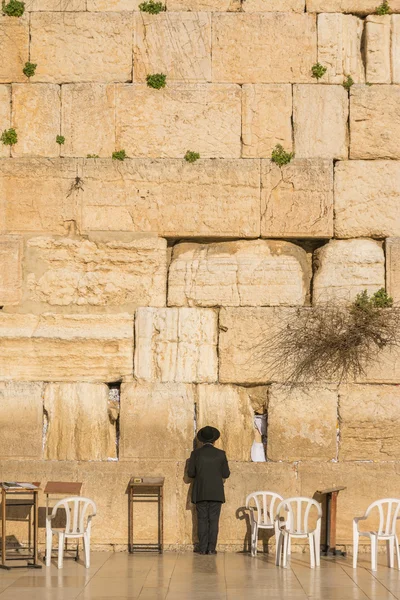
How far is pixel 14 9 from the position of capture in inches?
455

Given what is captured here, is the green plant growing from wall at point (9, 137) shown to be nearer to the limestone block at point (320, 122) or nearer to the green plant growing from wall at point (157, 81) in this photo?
the green plant growing from wall at point (157, 81)

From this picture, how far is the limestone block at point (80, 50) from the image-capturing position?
11.6 meters

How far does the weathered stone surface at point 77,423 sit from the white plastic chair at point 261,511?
5.65 ft

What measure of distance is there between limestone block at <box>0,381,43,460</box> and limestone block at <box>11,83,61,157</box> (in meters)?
2.87

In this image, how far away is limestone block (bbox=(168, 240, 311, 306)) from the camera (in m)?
11.1

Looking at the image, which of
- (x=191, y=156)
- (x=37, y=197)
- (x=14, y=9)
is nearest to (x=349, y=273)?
(x=191, y=156)

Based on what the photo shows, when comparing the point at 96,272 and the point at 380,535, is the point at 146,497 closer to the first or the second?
the point at 96,272

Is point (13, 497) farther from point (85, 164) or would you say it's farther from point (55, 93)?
point (55, 93)

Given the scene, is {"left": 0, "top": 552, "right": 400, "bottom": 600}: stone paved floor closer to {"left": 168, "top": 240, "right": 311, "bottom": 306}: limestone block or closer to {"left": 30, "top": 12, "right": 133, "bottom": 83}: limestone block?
{"left": 168, "top": 240, "right": 311, "bottom": 306}: limestone block

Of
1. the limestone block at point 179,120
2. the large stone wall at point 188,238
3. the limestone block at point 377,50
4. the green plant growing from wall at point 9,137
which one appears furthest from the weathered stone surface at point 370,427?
the green plant growing from wall at point 9,137

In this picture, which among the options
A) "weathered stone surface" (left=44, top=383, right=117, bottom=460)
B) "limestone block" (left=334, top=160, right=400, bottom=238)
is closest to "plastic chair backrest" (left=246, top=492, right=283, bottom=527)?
"weathered stone surface" (left=44, top=383, right=117, bottom=460)

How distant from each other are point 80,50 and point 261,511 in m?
5.78

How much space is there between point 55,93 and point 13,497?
4713mm

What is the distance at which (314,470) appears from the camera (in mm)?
10688
